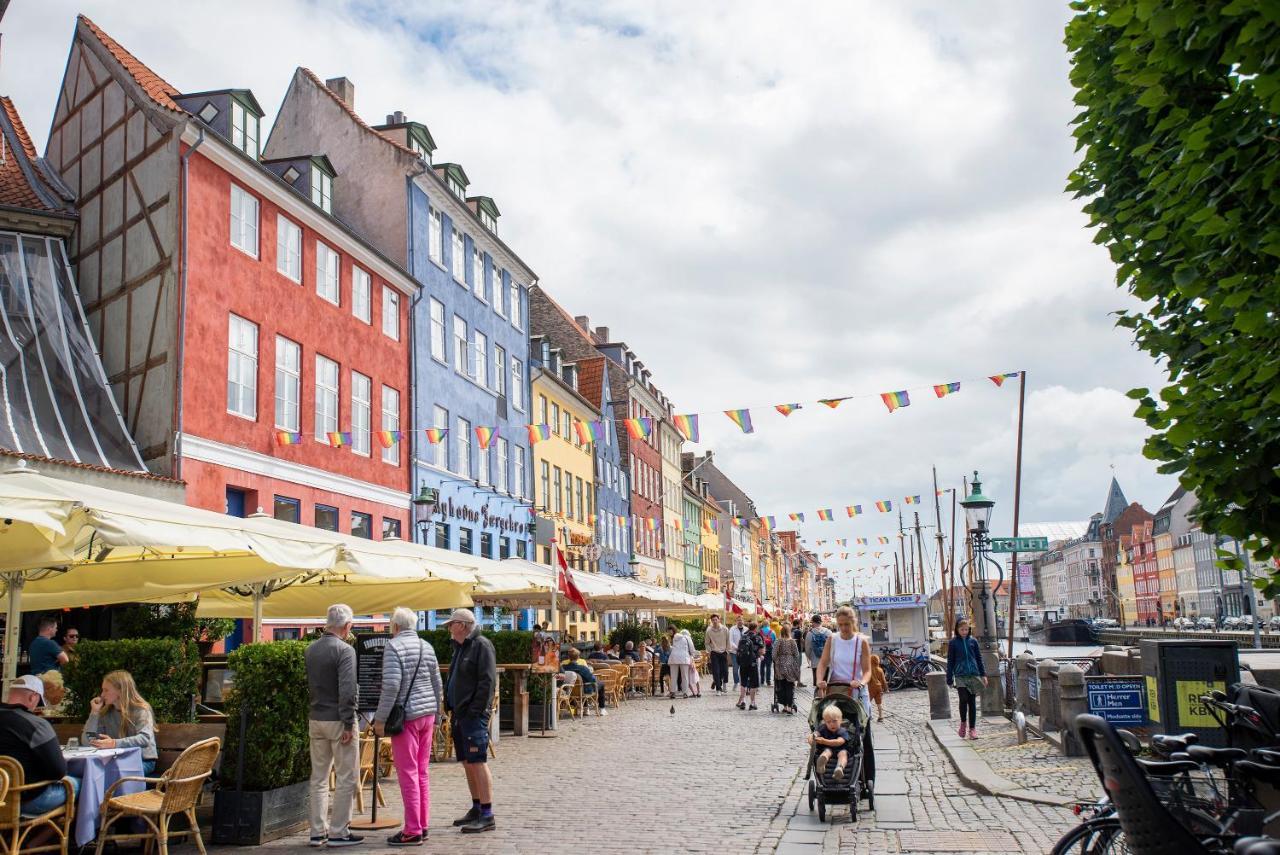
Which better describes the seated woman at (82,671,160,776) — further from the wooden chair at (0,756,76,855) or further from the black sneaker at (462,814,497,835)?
the black sneaker at (462,814,497,835)

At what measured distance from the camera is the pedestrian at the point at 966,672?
56.2 ft

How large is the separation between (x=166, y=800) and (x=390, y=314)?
75.9 ft

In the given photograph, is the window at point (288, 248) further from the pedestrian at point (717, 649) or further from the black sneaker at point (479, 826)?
the black sneaker at point (479, 826)

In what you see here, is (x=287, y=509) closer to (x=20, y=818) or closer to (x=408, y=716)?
(x=408, y=716)

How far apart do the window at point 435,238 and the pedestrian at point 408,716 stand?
24850 mm

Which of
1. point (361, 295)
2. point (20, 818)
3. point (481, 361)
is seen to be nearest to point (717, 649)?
point (481, 361)

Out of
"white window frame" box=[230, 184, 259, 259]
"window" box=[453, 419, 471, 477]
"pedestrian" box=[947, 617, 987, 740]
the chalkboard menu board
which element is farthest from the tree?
"window" box=[453, 419, 471, 477]

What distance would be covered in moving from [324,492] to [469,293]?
12.4 metres

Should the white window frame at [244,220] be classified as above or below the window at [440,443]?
above

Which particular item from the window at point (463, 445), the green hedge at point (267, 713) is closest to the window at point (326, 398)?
the window at point (463, 445)

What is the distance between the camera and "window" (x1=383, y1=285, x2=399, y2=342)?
30250 millimetres

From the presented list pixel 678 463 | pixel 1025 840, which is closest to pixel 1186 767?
pixel 1025 840

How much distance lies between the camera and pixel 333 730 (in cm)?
963

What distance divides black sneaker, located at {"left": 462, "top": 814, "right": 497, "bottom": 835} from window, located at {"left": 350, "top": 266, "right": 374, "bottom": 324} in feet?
65.1
